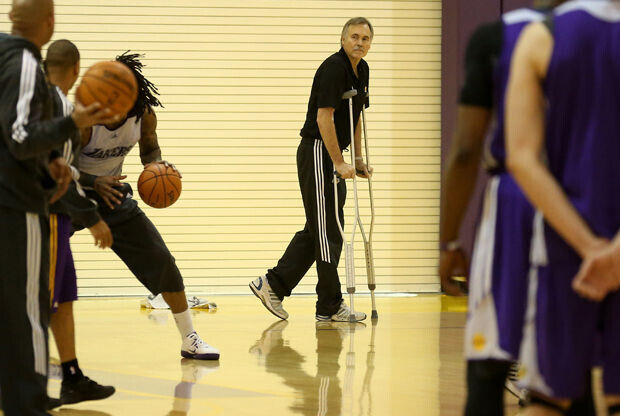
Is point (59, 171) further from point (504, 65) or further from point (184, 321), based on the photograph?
point (184, 321)

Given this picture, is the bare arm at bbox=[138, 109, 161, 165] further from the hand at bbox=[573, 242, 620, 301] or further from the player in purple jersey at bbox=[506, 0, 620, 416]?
the hand at bbox=[573, 242, 620, 301]

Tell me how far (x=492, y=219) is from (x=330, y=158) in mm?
4914

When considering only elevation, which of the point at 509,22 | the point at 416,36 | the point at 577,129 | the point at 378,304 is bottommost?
the point at 378,304

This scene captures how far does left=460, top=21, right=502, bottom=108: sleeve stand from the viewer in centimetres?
217

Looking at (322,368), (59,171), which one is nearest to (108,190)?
(59,171)

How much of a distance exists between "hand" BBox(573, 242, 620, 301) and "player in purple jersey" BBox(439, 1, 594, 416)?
0.14m

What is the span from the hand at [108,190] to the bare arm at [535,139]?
301 cm

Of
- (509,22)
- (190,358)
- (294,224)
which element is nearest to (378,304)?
(294,224)

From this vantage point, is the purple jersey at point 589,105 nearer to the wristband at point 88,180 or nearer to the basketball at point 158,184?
the wristband at point 88,180

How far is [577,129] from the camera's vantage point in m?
2.06

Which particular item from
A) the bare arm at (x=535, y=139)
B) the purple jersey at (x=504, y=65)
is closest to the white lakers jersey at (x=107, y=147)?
the purple jersey at (x=504, y=65)

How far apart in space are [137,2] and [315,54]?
6.44ft

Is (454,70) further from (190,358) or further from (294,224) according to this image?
(190,358)

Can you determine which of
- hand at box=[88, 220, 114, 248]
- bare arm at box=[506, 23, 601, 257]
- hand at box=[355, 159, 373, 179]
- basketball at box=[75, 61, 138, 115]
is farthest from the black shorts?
bare arm at box=[506, 23, 601, 257]
